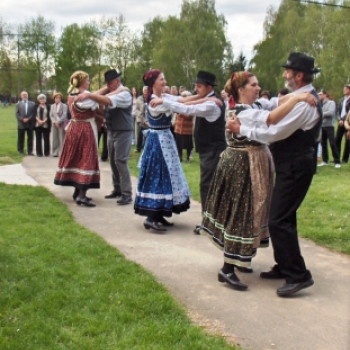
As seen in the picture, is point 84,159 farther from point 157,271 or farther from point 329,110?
point 329,110

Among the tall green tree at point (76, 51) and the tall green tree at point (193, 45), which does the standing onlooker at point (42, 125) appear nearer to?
the tall green tree at point (193, 45)

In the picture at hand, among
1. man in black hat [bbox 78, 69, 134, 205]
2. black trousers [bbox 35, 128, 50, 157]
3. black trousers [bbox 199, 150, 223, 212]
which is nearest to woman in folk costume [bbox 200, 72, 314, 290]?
black trousers [bbox 199, 150, 223, 212]

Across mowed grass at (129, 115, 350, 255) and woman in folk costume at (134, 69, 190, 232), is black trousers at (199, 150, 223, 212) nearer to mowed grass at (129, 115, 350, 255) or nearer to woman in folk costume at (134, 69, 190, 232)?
woman in folk costume at (134, 69, 190, 232)

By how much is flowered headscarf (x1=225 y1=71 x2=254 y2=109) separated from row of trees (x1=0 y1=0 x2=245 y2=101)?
1798 inches

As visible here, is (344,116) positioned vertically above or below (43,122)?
above

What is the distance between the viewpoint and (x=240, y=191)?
431 cm

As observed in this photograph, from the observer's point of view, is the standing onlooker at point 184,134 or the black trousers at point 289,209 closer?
the black trousers at point 289,209

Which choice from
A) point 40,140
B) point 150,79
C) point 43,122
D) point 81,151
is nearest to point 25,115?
point 43,122

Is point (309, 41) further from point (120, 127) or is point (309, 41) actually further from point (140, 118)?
point (120, 127)

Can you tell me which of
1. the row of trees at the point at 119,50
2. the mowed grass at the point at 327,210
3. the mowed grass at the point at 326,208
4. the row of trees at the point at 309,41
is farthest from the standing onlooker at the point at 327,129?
the row of trees at the point at 119,50

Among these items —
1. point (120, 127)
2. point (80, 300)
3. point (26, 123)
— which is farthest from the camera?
point (26, 123)

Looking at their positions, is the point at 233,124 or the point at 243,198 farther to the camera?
the point at 243,198

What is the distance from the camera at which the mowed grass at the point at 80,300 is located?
343 cm

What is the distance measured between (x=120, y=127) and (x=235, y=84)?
333 centimetres
